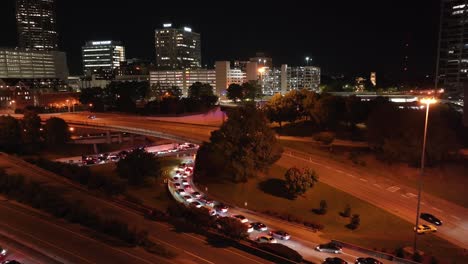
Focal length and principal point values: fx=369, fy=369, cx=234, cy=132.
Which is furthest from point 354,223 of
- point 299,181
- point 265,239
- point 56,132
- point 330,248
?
point 56,132

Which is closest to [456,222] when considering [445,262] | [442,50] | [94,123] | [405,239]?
[405,239]

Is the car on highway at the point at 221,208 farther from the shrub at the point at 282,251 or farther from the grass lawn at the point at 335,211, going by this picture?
the shrub at the point at 282,251

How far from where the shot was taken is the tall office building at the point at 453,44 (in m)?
121

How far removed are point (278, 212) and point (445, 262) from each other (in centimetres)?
1603

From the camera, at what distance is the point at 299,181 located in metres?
41.9

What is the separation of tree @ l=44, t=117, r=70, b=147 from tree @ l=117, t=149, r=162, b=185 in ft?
78.9

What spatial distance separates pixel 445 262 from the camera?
97.6ft

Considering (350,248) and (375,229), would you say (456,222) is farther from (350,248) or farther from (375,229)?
A: (350,248)

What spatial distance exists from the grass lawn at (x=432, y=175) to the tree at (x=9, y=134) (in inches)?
2256

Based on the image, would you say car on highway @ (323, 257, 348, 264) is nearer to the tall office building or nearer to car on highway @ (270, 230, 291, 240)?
car on highway @ (270, 230, 291, 240)

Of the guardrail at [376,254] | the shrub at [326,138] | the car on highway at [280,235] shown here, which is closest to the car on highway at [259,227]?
the car on highway at [280,235]

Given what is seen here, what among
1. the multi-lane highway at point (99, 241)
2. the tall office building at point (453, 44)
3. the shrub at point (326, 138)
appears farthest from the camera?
the tall office building at point (453, 44)

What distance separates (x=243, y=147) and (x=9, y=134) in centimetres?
5050

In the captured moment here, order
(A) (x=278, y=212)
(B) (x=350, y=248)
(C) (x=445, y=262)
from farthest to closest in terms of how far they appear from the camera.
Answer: (A) (x=278, y=212) < (B) (x=350, y=248) < (C) (x=445, y=262)
